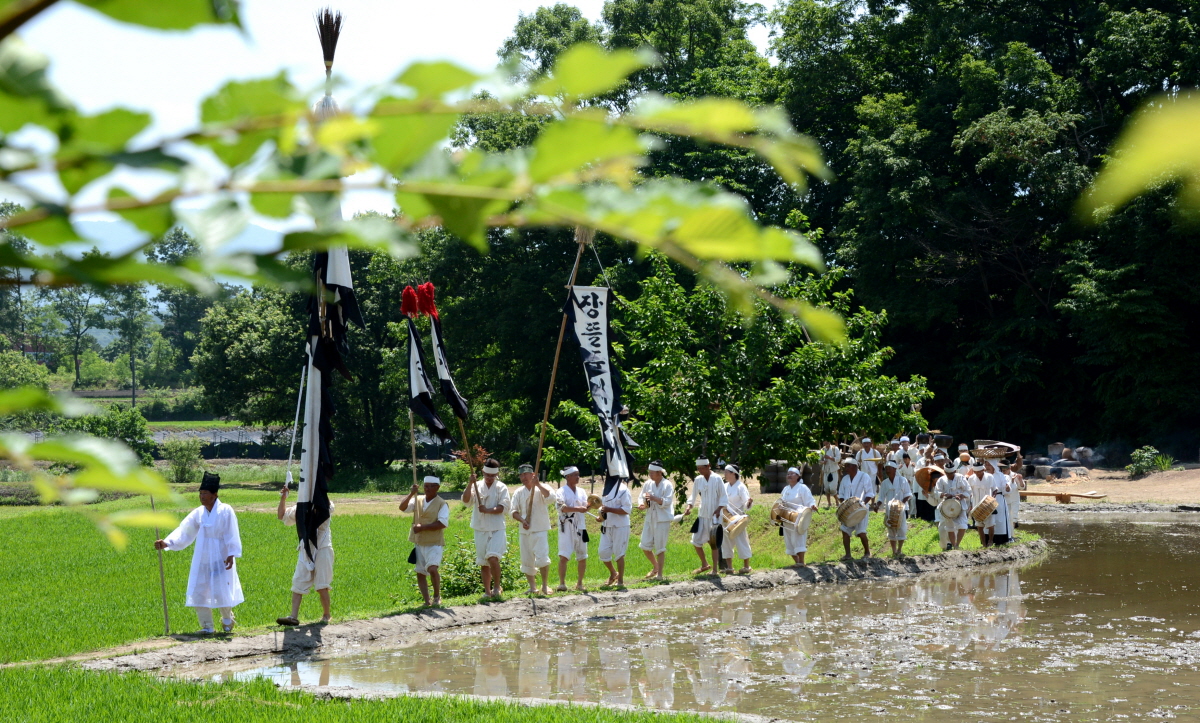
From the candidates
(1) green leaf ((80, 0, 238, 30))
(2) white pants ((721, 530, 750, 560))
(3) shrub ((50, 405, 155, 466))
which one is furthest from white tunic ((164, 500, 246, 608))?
(3) shrub ((50, 405, 155, 466))

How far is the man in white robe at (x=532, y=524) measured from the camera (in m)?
12.8

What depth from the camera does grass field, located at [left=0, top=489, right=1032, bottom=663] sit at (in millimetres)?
11742

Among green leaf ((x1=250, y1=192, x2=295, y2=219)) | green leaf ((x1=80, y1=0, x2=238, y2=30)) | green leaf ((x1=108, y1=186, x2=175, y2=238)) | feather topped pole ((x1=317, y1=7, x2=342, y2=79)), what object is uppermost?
feather topped pole ((x1=317, y1=7, x2=342, y2=79))

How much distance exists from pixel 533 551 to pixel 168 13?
12288 mm

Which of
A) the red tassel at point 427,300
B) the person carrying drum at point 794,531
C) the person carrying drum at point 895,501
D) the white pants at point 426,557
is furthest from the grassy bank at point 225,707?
the person carrying drum at point 895,501

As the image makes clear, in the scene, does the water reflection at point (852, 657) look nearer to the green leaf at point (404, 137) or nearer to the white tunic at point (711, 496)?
the white tunic at point (711, 496)

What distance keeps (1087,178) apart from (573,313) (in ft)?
67.8

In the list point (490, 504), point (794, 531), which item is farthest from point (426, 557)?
point (794, 531)

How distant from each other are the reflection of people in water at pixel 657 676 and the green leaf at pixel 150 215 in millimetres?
7841

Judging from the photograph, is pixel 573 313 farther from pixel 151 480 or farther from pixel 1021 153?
pixel 1021 153

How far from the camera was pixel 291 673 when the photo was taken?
9.20 metres

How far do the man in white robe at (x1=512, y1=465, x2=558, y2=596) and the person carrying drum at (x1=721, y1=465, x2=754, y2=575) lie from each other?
3.00 meters

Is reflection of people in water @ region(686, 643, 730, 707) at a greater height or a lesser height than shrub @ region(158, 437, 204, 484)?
lesser

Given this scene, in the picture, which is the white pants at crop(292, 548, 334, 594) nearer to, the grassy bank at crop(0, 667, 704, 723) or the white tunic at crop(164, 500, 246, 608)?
the white tunic at crop(164, 500, 246, 608)
